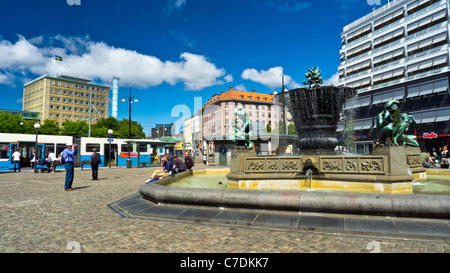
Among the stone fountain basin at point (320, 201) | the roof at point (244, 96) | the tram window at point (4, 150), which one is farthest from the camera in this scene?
the roof at point (244, 96)

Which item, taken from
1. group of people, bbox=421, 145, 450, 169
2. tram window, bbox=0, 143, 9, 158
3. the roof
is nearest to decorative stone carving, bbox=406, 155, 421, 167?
group of people, bbox=421, 145, 450, 169

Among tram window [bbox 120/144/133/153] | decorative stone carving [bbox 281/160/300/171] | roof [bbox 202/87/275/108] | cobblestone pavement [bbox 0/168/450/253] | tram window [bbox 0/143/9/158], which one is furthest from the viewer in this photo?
roof [bbox 202/87/275/108]

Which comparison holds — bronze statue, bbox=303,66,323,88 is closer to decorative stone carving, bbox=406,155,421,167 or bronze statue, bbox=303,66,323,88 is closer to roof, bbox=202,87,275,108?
decorative stone carving, bbox=406,155,421,167

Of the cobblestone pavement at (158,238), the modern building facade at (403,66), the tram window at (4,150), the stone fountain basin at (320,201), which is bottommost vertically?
the cobblestone pavement at (158,238)

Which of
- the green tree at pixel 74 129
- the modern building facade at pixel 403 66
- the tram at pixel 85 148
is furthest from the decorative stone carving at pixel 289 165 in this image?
the green tree at pixel 74 129

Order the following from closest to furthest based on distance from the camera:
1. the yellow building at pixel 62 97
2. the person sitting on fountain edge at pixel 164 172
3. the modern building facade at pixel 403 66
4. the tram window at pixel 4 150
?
the person sitting on fountain edge at pixel 164 172
the tram window at pixel 4 150
the modern building facade at pixel 403 66
the yellow building at pixel 62 97

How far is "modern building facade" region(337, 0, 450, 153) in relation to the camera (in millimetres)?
34250

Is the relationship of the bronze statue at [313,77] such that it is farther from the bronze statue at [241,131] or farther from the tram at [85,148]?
the tram at [85,148]

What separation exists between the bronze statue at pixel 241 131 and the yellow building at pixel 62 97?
93.5 metres

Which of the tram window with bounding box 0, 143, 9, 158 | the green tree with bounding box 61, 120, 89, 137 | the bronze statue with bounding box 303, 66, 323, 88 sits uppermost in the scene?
the green tree with bounding box 61, 120, 89, 137

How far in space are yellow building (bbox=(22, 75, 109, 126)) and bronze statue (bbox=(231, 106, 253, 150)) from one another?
93516 mm

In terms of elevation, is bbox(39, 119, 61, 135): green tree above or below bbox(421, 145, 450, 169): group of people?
above

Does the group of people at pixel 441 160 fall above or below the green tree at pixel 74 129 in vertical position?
below

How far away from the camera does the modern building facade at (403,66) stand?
3425 cm
